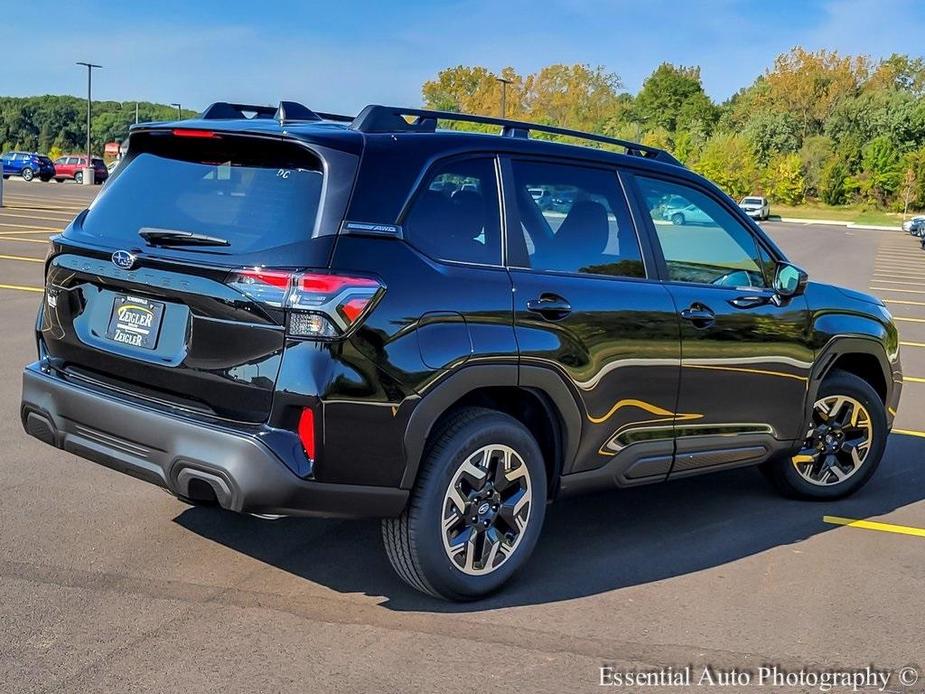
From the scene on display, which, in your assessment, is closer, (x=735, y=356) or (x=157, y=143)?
(x=157, y=143)

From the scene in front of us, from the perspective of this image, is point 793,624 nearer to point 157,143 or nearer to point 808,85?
point 157,143

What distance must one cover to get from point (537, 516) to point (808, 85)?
10320cm

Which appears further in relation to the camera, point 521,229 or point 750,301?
point 750,301

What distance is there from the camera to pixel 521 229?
163 inches

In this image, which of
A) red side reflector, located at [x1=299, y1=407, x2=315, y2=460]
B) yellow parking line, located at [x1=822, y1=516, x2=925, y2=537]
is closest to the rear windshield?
red side reflector, located at [x1=299, y1=407, x2=315, y2=460]

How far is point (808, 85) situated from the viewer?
98.1 meters

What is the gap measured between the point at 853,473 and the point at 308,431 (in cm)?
362

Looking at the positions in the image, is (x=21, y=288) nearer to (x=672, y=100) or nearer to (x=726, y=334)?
(x=726, y=334)

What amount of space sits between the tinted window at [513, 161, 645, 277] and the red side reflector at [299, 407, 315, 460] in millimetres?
1226

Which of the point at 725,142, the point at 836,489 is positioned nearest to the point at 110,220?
the point at 836,489

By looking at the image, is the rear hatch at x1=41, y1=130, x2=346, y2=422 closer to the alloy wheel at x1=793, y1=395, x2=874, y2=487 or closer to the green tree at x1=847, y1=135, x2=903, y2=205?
the alloy wheel at x1=793, y1=395, x2=874, y2=487

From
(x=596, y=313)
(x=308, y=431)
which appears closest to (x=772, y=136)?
(x=596, y=313)

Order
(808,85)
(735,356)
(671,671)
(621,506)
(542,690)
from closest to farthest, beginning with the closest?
(542,690), (671,671), (735,356), (621,506), (808,85)

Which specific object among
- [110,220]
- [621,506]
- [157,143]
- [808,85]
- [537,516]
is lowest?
[621,506]
